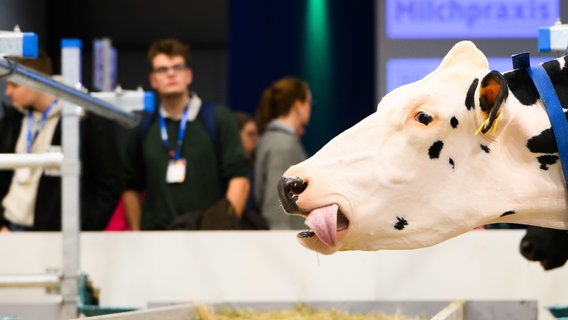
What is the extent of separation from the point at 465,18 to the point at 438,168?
410cm

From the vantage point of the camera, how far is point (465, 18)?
612cm

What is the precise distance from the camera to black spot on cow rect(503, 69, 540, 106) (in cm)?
217

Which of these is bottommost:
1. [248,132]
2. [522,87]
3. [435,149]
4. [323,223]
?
[248,132]

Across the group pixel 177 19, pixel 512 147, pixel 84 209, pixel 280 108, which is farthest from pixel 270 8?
pixel 512 147

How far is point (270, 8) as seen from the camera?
723 cm

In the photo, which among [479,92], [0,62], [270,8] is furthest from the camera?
[270,8]

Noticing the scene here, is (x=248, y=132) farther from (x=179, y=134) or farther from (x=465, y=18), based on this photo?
(x=465, y=18)

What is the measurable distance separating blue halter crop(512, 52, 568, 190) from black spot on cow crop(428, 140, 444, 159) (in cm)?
20

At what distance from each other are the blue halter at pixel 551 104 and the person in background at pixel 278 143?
2.06m

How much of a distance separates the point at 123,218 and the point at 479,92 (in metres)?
2.77

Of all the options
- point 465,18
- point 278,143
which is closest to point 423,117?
point 278,143

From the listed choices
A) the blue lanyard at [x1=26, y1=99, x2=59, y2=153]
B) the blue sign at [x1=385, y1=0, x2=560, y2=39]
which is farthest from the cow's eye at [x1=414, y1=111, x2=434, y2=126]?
the blue sign at [x1=385, y1=0, x2=560, y2=39]

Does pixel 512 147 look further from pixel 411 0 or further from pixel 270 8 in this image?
pixel 270 8

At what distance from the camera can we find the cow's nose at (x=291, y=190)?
205 centimetres
